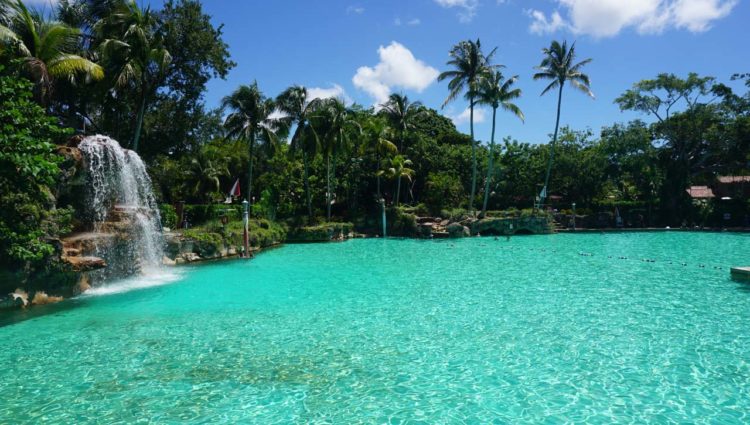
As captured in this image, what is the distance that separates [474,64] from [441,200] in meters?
11.4

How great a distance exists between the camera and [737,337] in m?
8.77

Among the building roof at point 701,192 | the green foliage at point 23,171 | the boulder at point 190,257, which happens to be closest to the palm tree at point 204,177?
the boulder at point 190,257

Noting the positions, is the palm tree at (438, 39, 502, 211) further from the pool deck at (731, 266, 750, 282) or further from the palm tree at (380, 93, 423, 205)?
the pool deck at (731, 266, 750, 282)

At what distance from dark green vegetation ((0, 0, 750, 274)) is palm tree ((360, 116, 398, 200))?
14 cm

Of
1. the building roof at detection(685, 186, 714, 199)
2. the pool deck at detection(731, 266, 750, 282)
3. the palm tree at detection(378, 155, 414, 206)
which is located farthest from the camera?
the building roof at detection(685, 186, 714, 199)

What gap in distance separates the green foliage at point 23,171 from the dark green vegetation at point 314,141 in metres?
0.07

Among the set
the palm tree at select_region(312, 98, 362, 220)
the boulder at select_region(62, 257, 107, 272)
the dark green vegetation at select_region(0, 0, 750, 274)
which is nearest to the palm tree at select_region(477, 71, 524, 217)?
the dark green vegetation at select_region(0, 0, 750, 274)

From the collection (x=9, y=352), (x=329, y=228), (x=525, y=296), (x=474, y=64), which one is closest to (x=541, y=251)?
(x=525, y=296)

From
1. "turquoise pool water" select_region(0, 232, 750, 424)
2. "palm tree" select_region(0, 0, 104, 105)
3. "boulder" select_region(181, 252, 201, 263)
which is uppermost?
"palm tree" select_region(0, 0, 104, 105)

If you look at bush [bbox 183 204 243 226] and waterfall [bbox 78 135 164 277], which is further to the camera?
bush [bbox 183 204 243 226]

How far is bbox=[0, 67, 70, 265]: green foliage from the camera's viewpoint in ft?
32.7

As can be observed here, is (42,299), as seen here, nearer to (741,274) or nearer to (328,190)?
(741,274)

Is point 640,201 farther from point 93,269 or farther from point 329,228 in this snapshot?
point 93,269

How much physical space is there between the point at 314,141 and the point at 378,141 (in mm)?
6441
